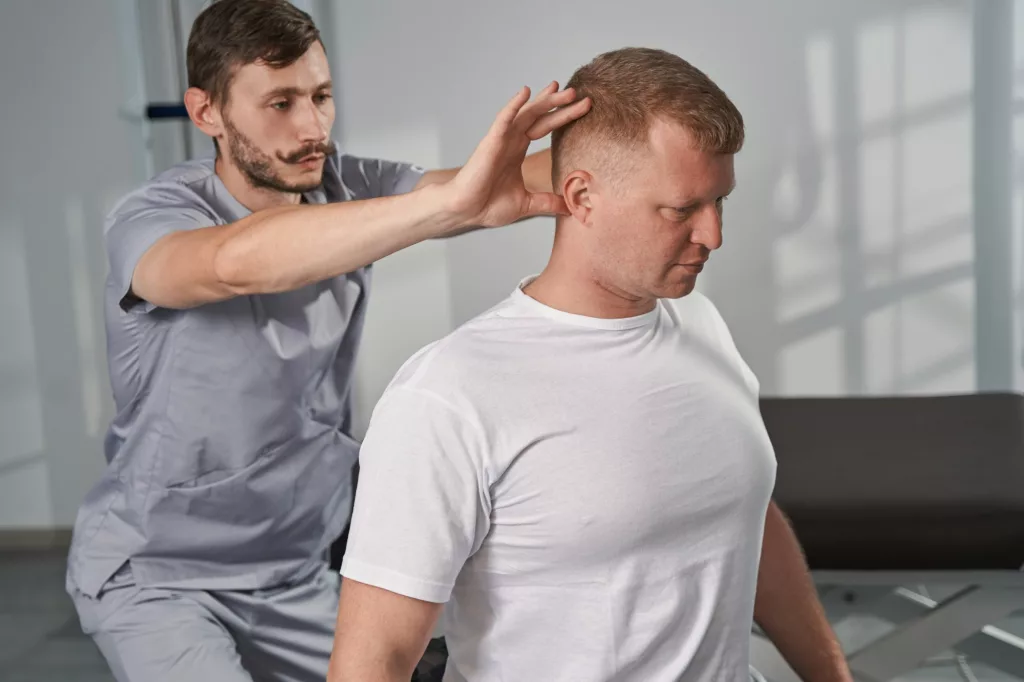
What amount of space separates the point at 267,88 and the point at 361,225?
49 centimetres

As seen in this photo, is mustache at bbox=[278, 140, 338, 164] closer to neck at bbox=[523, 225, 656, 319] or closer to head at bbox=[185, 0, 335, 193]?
head at bbox=[185, 0, 335, 193]

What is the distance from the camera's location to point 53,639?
2799 millimetres

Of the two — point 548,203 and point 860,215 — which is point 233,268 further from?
point 860,215

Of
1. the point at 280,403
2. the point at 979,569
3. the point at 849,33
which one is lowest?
the point at 979,569

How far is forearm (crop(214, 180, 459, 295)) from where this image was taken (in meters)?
1.11

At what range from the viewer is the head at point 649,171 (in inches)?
41.2

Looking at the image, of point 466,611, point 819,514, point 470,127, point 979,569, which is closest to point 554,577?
point 466,611

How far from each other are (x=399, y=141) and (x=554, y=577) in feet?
8.63

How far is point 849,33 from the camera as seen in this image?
10.8 feet

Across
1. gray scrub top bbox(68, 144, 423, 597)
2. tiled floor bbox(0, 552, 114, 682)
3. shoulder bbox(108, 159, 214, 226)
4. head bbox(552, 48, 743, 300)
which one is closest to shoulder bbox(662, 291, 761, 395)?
head bbox(552, 48, 743, 300)

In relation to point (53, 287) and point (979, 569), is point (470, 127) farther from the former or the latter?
point (979, 569)

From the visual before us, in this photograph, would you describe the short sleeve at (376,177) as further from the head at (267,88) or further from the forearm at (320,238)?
the forearm at (320,238)

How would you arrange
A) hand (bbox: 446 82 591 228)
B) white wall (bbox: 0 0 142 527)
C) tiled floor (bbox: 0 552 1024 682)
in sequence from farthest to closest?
white wall (bbox: 0 0 142 527) < tiled floor (bbox: 0 552 1024 682) < hand (bbox: 446 82 591 228)

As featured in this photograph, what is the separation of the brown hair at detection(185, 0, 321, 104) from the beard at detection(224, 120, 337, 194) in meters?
0.07
